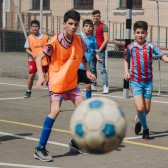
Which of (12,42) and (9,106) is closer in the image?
(9,106)

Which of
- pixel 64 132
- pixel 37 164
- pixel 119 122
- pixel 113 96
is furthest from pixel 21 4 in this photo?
pixel 119 122

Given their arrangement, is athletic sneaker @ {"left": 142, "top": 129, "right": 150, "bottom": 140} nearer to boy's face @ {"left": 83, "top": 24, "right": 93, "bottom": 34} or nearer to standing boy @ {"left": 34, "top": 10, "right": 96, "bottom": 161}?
standing boy @ {"left": 34, "top": 10, "right": 96, "bottom": 161}

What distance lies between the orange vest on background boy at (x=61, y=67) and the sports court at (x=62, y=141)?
0.92 metres

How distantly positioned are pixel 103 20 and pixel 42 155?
44.2 feet

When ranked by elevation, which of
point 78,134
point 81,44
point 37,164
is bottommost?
point 37,164

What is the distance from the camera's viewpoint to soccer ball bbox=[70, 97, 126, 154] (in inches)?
220

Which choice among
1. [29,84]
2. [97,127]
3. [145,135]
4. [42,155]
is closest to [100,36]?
[29,84]

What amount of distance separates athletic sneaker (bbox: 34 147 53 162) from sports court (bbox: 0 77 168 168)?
0.07 metres

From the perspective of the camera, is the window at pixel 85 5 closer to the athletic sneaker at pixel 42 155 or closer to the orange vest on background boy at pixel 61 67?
the orange vest on background boy at pixel 61 67

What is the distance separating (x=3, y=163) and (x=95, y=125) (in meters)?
2.62

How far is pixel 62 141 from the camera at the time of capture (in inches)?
371

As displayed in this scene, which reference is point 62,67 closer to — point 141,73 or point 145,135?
point 141,73

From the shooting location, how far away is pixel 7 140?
9.45 metres

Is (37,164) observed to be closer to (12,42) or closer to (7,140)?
(7,140)
